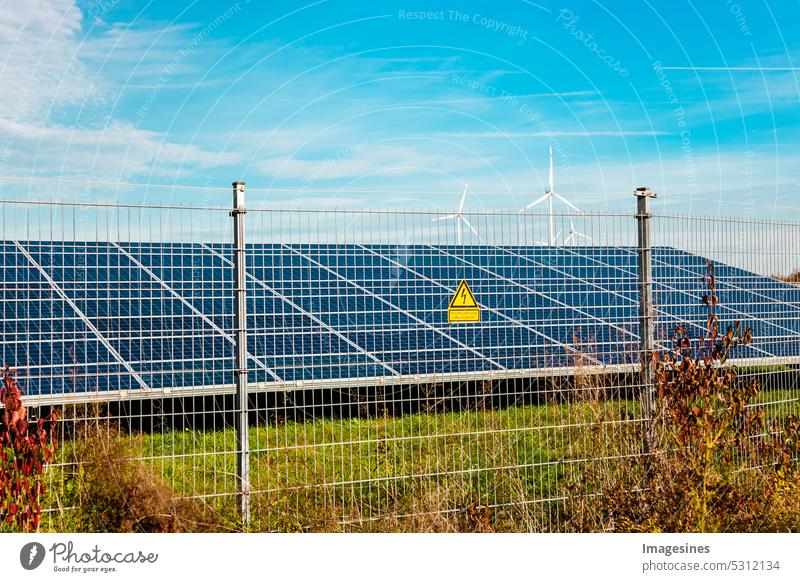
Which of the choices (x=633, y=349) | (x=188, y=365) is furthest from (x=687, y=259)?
(x=188, y=365)

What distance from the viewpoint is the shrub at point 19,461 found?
6574 mm

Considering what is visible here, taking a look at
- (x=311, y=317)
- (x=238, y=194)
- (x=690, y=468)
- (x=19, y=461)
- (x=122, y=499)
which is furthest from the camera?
(x=311, y=317)

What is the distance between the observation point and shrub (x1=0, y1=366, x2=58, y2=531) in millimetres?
6574

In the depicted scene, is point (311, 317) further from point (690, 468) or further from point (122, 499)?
point (690, 468)

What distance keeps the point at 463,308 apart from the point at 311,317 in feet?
8.78

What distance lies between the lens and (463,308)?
8.48 m

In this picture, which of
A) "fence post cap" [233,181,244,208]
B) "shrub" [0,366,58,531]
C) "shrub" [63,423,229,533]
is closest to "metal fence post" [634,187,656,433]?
"fence post cap" [233,181,244,208]

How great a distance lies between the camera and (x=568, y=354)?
942 cm

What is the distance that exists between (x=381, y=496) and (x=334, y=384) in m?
1.25

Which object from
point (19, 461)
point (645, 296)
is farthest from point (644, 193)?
point (19, 461)

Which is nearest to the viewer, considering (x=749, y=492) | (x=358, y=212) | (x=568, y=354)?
(x=358, y=212)

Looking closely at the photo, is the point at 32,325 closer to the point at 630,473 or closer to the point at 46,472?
the point at 46,472

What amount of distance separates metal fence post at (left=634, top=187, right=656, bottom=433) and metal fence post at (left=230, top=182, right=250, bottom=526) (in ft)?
14.6

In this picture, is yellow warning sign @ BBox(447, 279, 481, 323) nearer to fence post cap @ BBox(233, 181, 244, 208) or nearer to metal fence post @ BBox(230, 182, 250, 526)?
metal fence post @ BBox(230, 182, 250, 526)
